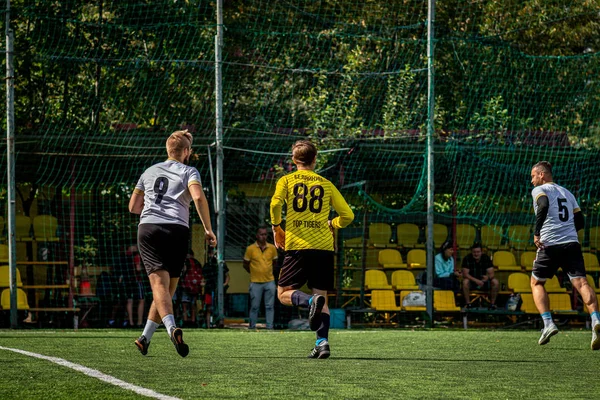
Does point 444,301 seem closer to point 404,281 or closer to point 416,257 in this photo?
point 404,281

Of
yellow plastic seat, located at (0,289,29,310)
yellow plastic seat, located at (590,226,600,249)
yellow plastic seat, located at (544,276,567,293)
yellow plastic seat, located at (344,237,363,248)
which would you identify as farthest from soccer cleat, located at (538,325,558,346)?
yellow plastic seat, located at (590,226,600,249)

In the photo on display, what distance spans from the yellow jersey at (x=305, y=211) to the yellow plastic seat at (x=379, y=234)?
45.0 feet

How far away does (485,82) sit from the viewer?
2250cm

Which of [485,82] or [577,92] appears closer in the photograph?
[577,92]

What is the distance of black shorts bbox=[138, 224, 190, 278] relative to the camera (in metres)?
8.32

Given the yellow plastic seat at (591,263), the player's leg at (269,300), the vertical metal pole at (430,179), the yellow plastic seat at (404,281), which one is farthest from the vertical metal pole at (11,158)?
the yellow plastic seat at (591,263)

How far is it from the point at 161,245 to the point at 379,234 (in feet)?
49.2

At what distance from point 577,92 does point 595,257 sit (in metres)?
3.79

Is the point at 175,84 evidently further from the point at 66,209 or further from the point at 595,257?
the point at 595,257

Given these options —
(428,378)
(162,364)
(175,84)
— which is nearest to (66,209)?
(175,84)

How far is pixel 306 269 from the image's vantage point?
9.18m

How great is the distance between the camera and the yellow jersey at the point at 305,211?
30.0 feet

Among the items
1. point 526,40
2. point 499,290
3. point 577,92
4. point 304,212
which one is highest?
point 526,40

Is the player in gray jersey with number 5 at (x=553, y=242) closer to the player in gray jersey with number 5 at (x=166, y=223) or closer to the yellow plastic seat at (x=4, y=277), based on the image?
the player in gray jersey with number 5 at (x=166, y=223)
